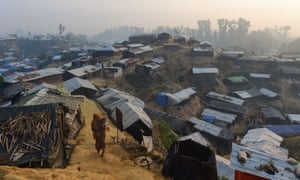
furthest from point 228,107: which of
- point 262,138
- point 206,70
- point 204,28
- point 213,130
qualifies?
point 204,28

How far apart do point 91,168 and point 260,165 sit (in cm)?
799

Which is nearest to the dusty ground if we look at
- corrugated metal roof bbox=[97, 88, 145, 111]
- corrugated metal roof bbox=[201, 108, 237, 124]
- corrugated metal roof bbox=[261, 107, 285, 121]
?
corrugated metal roof bbox=[97, 88, 145, 111]

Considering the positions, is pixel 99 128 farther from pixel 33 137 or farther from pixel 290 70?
pixel 290 70

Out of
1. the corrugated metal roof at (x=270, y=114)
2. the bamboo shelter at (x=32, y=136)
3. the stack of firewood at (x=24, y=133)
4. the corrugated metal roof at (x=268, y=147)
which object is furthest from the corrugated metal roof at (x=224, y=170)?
the corrugated metal roof at (x=270, y=114)

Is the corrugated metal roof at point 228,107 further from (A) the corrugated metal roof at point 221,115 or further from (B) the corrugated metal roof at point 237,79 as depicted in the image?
(B) the corrugated metal roof at point 237,79

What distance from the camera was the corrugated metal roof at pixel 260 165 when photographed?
13227 millimetres

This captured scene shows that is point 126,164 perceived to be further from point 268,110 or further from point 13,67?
point 13,67

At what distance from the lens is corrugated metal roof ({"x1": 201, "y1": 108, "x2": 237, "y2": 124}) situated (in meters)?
40.0

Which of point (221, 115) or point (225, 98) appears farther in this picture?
point (225, 98)

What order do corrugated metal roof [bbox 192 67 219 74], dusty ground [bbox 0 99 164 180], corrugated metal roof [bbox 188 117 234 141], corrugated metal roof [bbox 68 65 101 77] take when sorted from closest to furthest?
dusty ground [bbox 0 99 164 180] < corrugated metal roof [bbox 188 117 234 141] < corrugated metal roof [bbox 68 65 101 77] < corrugated metal roof [bbox 192 67 219 74]

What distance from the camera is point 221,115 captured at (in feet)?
135

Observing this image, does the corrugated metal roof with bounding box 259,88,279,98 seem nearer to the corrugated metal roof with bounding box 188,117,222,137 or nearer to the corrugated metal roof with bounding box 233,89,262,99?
the corrugated metal roof with bounding box 233,89,262,99

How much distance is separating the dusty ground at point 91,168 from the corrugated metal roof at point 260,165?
150 inches

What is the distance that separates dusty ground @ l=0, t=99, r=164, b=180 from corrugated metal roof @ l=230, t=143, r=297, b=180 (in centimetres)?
382
